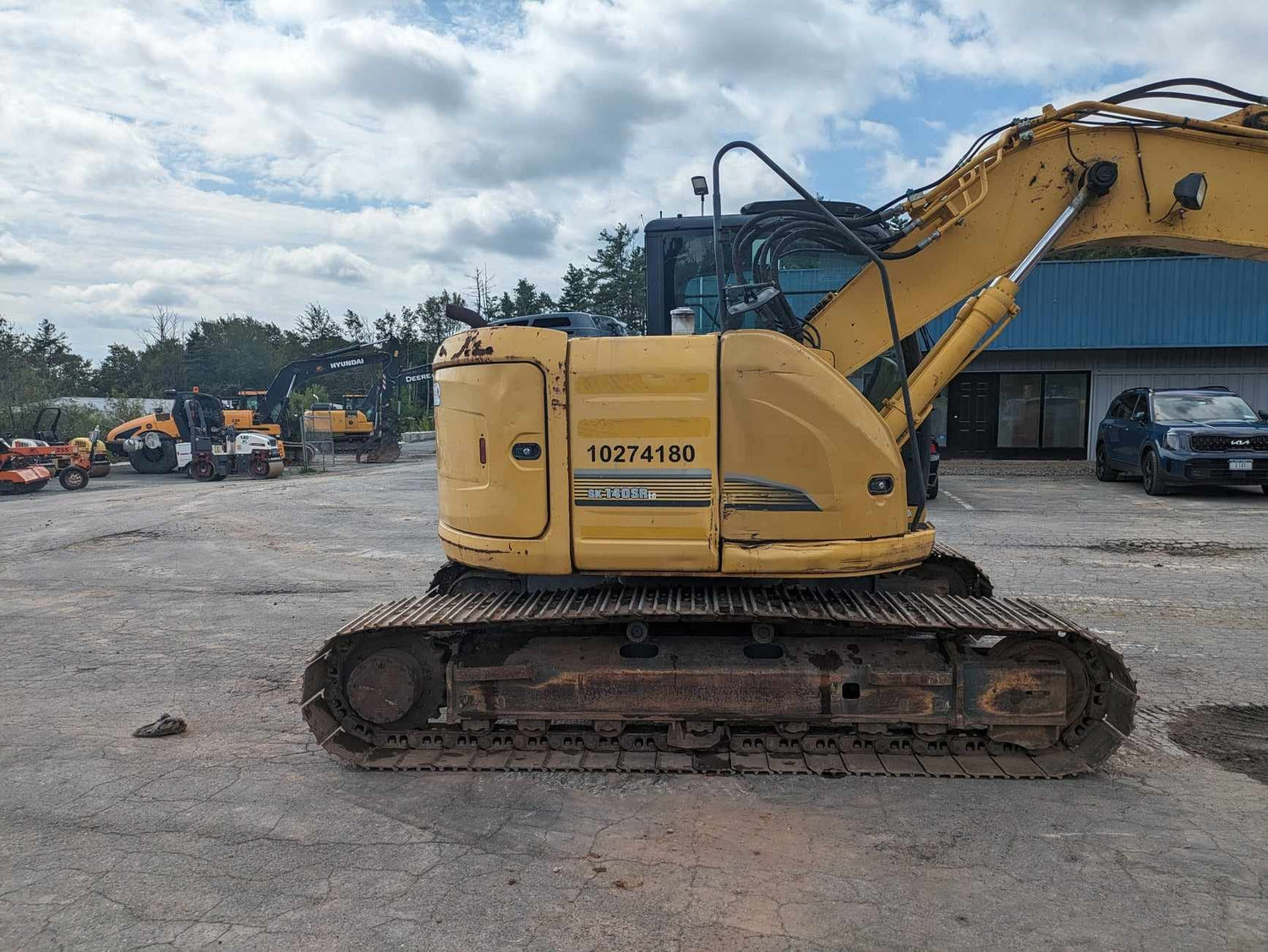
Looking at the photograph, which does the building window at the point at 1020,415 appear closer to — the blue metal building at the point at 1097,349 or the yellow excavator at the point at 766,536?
the blue metal building at the point at 1097,349

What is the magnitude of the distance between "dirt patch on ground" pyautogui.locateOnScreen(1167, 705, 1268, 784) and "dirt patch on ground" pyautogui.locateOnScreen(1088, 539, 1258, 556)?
5.07 meters

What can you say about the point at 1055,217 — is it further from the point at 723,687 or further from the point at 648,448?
the point at 723,687

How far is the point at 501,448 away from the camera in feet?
13.5

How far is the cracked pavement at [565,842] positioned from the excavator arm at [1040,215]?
2.04 meters

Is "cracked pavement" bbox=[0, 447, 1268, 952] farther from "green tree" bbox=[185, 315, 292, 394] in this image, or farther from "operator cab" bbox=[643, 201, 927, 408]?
"green tree" bbox=[185, 315, 292, 394]

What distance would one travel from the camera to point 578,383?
13.2ft

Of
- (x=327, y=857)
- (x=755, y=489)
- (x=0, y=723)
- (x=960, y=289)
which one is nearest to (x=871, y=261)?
(x=960, y=289)

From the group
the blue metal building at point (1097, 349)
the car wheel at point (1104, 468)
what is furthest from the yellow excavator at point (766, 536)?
the blue metal building at point (1097, 349)

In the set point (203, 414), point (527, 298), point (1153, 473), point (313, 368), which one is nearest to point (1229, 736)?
point (1153, 473)

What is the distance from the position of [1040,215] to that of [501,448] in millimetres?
3122

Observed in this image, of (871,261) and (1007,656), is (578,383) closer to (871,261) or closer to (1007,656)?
(871,261)

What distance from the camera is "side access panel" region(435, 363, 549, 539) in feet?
13.4

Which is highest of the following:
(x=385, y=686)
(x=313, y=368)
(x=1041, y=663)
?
(x=313, y=368)

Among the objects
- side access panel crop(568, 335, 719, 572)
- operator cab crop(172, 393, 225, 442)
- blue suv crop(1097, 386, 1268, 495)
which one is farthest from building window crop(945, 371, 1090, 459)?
operator cab crop(172, 393, 225, 442)
